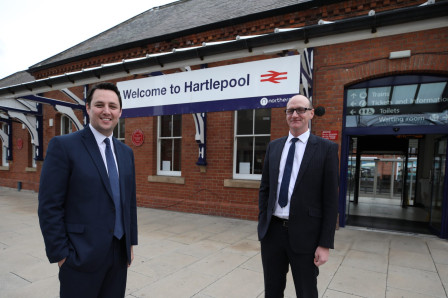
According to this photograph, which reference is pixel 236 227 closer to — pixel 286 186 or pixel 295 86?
pixel 295 86

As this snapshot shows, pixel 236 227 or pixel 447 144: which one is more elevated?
pixel 447 144

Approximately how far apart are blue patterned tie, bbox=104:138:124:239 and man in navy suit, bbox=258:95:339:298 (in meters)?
1.13

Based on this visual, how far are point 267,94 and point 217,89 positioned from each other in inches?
36.6

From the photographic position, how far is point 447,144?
16.4 ft

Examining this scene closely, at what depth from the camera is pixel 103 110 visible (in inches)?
66.9

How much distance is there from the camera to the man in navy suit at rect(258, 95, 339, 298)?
191 cm

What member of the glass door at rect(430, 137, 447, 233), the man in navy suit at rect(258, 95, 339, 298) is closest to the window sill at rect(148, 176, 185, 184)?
the man in navy suit at rect(258, 95, 339, 298)

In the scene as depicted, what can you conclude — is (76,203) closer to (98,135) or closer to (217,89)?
(98,135)

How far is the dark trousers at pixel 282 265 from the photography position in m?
1.93

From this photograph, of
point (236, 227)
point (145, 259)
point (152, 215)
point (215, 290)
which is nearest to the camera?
point (215, 290)

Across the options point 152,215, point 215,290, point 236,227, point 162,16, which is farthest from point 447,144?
point 162,16

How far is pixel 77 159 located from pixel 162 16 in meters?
10.0

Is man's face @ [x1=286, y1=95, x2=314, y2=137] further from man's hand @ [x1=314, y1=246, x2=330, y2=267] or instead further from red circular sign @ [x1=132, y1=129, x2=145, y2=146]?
red circular sign @ [x1=132, y1=129, x2=145, y2=146]

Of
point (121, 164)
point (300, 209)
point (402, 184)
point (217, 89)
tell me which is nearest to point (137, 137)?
point (217, 89)
